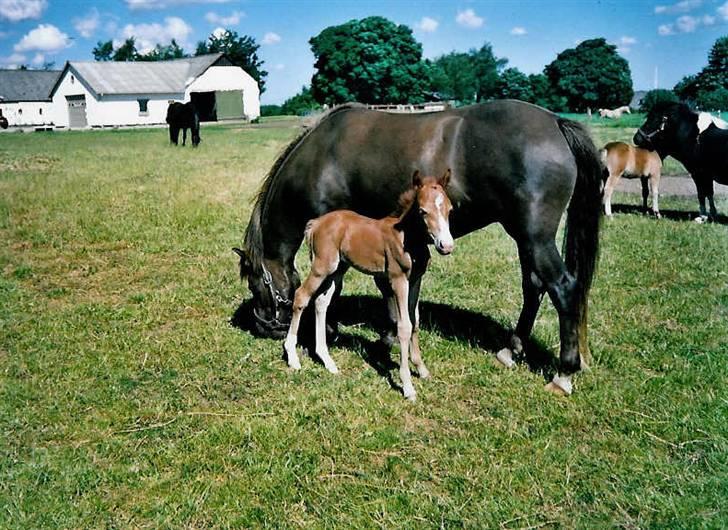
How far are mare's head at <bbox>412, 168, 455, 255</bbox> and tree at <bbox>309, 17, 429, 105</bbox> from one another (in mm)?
46512

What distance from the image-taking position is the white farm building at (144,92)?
2159 inches

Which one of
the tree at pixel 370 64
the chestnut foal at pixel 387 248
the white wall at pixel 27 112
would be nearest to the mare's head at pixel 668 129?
the chestnut foal at pixel 387 248

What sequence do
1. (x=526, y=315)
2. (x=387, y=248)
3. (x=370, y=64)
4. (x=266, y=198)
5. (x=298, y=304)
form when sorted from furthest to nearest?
1. (x=370, y=64)
2. (x=266, y=198)
3. (x=526, y=315)
4. (x=298, y=304)
5. (x=387, y=248)

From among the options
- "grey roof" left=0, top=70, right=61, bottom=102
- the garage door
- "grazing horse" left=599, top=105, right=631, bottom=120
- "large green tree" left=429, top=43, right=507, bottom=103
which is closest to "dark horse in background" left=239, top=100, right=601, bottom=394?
"grazing horse" left=599, top=105, right=631, bottom=120

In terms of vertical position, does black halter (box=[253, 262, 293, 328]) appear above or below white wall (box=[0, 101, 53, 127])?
below

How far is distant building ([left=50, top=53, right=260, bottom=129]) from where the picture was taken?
180 ft

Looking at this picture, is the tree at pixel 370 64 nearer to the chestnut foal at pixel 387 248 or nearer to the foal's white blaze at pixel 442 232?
the chestnut foal at pixel 387 248

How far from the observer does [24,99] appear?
67188 mm

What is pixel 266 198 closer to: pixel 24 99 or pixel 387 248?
pixel 387 248

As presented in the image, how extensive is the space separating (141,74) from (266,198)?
5925 centimetres

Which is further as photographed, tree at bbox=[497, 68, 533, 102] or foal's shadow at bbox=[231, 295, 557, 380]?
tree at bbox=[497, 68, 533, 102]

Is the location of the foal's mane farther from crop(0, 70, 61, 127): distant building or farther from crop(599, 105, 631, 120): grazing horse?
crop(0, 70, 61, 127): distant building

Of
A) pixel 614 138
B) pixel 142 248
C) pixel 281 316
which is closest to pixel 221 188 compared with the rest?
pixel 142 248

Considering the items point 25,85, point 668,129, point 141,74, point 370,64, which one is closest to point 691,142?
point 668,129
